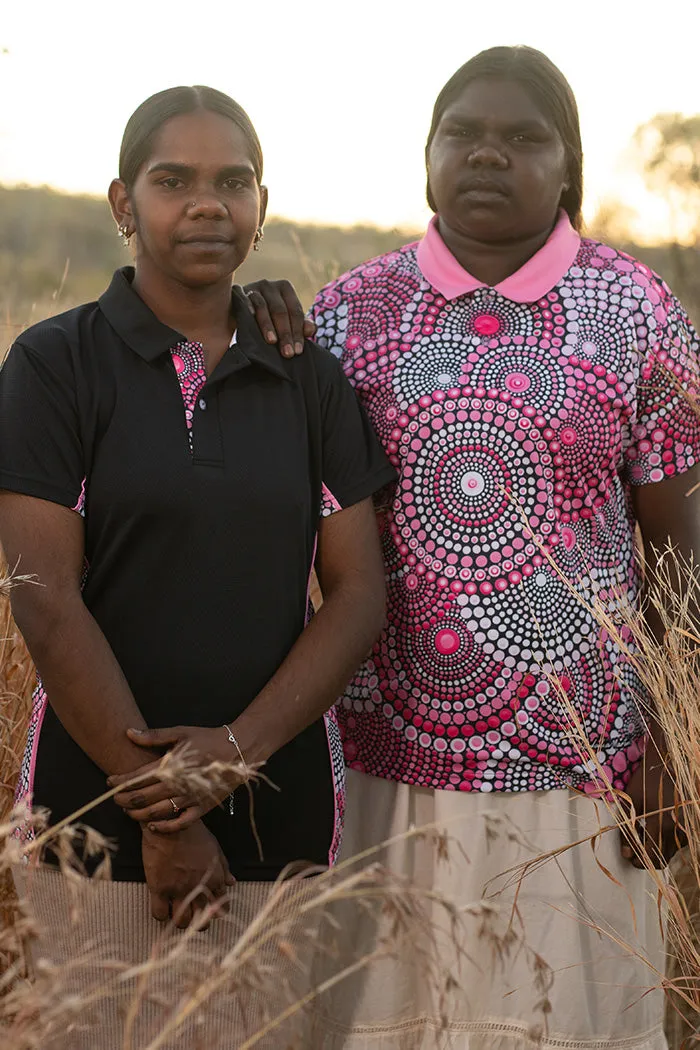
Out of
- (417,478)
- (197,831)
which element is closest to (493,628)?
(417,478)

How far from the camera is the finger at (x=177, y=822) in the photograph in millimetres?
2238

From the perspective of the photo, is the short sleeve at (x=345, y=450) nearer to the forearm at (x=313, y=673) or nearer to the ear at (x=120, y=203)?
the forearm at (x=313, y=673)

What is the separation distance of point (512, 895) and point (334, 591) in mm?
788

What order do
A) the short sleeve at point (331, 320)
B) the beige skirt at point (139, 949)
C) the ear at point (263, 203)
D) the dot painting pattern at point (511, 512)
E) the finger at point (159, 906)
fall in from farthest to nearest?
the short sleeve at point (331, 320), the dot painting pattern at point (511, 512), the ear at point (263, 203), the finger at point (159, 906), the beige skirt at point (139, 949)

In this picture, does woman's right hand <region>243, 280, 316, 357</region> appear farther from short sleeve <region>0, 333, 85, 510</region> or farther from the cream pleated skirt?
the cream pleated skirt

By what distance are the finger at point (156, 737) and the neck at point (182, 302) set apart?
0.75m

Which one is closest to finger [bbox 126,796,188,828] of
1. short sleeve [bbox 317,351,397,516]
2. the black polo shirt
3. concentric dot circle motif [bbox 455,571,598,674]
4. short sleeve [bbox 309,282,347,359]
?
the black polo shirt

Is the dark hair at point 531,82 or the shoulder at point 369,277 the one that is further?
the shoulder at point 369,277

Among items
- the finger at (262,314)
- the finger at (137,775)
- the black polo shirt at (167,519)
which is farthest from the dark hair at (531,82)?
the finger at (137,775)

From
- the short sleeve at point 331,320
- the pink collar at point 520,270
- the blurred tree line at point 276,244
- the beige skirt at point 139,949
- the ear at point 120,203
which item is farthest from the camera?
the blurred tree line at point 276,244

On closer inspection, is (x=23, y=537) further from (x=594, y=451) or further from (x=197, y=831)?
(x=594, y=451)

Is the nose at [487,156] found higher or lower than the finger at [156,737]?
higher

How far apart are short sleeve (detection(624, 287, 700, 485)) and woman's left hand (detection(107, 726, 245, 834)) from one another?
117cm

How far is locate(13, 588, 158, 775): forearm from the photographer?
2258 millimetres
